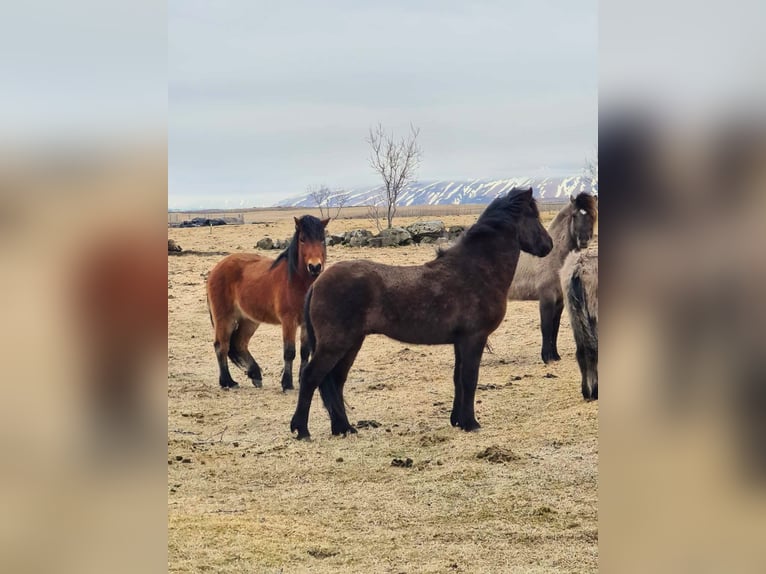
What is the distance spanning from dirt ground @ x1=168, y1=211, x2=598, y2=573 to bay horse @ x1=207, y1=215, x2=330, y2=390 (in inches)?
13.8

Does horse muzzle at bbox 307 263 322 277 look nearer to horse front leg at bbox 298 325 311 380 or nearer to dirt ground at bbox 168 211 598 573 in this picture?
horse front leg at bbox 298 325 311 380

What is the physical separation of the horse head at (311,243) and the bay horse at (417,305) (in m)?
0.52

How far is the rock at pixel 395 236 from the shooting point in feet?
42.2

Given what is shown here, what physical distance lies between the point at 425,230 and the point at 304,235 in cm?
699

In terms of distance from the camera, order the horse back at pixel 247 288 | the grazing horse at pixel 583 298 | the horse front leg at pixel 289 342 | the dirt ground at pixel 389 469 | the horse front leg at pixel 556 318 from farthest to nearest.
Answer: the horse front leg at pixel 556 318 → the horse back at pixel 247 288 → the horse front leg at pixel 289 342 → the grazing horse at pixel 583 298 → the dirt ground at pixel 389 469

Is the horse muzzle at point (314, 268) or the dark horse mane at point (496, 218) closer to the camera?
the dark horse mane at point (496, 218)

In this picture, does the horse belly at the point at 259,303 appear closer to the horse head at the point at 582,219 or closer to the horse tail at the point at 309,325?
the horse tail at the point at 309,325

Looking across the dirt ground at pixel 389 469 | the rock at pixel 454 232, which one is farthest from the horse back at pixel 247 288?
the rock at pixel 454 232

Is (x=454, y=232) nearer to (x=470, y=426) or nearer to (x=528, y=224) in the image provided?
(x=528, y=224)
